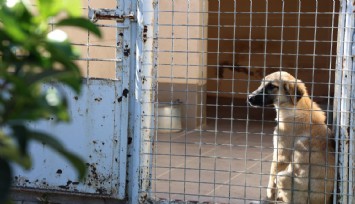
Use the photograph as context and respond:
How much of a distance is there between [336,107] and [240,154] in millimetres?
3506

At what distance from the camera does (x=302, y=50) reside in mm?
13648

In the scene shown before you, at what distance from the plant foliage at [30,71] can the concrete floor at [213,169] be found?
3.38m

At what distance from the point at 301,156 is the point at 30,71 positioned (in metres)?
4.02

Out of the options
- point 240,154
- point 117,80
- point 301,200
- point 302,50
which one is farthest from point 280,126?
point 302,50

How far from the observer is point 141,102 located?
4.80 metres

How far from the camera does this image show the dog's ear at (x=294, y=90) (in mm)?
5145

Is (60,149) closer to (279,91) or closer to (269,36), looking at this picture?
(279,91)

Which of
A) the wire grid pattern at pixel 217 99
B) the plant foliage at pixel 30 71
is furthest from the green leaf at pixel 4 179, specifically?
the wire grid pattern at pixel 217 99

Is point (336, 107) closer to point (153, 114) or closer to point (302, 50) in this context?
point (153, 114)

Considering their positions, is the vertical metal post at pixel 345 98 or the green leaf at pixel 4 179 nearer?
the green leaf at pixel 4 179

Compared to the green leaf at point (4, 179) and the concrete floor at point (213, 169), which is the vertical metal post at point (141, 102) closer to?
the concrete floor at point (213, 169)

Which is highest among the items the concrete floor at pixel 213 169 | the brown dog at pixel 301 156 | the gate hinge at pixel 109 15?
the gate hinge at pixel 109 15

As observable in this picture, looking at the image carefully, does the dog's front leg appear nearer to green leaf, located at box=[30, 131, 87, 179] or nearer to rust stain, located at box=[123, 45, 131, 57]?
rust stain, located at box=[123, 45, 131, 57]

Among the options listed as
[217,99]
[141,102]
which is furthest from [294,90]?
[141,102]
